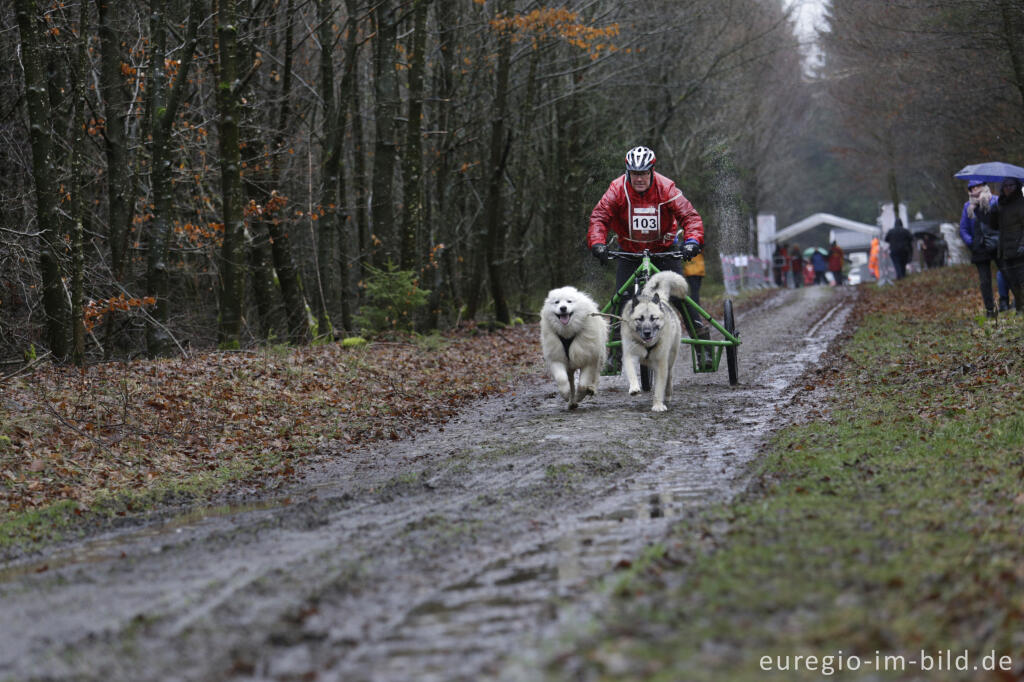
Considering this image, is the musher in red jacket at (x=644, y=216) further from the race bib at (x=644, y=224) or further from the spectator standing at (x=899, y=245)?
the spectator standing at (x=899, y=245)

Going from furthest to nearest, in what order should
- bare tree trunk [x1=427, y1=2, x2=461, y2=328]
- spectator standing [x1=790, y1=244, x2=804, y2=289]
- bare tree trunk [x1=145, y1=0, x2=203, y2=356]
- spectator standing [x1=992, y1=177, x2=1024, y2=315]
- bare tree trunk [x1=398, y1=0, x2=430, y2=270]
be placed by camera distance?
spectator standing [x1=790, y1=244, x2=804, y2=289] < bare tree trunk [x1=427, y1=2, x2=461, y2=328] < bare tree trunk [x1=398, y1=0, x2=430, y2=270] < spectator standing [x1=992, y1=177, x2=1024, y2=315] < bare tree trunk [x1=145, y1=0, x2=203, y2=356]

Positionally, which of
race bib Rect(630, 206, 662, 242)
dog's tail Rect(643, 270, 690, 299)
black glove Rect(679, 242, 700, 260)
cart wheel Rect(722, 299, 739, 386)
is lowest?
cart wheel Rect(722, 299, 739, 386)

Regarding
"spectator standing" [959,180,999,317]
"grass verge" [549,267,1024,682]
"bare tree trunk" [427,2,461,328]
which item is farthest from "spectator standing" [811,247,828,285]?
"grass verge" [549,267,1024,682]

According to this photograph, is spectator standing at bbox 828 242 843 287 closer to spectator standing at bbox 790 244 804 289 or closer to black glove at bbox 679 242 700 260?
spectator standing at bbox 790 244 804 289

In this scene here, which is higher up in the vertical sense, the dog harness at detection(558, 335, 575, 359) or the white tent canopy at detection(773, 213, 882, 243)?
the white tent canopy at detection(773, 213, 882, 243)

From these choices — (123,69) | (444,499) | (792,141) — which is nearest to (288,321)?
(123,69)

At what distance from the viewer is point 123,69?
1847 centimetres

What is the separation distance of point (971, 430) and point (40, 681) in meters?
6.84

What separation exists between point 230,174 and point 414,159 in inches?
226

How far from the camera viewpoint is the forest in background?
15.1 m

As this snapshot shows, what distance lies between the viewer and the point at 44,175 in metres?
12.8

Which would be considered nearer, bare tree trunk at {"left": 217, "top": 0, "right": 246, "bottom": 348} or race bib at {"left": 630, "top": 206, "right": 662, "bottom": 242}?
race bib at {"left": 630, "top": 206, "right": 662, "bottom": 242}

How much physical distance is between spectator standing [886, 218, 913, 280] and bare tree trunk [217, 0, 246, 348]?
2678cm

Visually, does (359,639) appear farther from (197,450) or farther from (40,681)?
(197,450)
